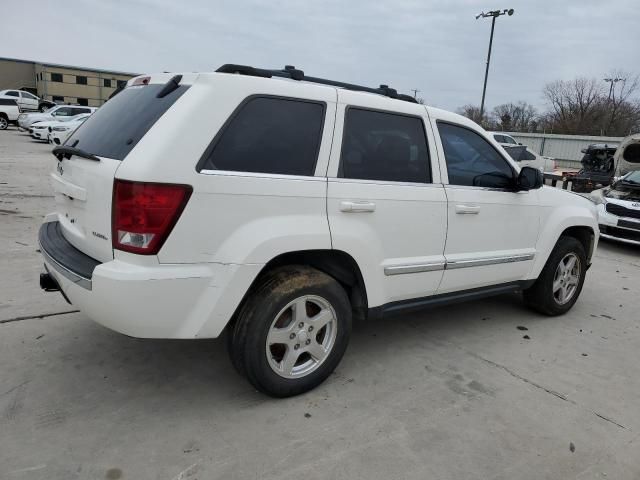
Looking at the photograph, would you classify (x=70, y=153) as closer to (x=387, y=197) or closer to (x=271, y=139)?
(x=271, y=139)

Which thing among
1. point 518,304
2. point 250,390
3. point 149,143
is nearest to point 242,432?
point 250,390

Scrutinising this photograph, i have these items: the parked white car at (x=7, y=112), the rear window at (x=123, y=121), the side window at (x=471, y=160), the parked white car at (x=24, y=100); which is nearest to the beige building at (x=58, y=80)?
the parked white car at (x=24, y=100)

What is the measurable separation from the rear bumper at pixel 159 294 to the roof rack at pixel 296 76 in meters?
1.17

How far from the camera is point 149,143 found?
96.5 inches

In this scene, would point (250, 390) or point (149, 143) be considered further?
point (250, 390)

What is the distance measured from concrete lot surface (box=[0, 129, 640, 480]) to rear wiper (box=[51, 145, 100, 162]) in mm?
1388

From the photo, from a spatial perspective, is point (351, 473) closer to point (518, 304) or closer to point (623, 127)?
point (518, 304)

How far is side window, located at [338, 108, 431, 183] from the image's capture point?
3.07 metres

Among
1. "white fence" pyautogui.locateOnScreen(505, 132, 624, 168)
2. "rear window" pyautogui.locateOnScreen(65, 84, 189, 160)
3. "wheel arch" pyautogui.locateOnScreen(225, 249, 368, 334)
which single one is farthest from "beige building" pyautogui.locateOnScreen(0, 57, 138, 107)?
"wheel arch" pyautogui.locateOnScreen(225, 249, 368, 334)

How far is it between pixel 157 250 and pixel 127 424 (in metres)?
1.04

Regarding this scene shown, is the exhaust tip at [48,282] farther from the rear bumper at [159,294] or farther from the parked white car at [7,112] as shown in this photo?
the parked white car at [7,112]

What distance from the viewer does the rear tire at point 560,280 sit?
14.9 feet

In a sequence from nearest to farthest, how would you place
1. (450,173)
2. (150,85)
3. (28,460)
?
(28,460), (150,85), (450,173)

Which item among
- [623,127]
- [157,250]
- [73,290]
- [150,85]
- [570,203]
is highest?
[623,127]
